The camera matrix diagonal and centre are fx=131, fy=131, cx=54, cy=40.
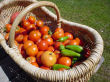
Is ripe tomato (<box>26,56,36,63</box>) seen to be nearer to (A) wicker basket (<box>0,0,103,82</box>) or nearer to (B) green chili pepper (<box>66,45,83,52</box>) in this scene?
(A) wicker basket (<box>0,0,103,82</box>)

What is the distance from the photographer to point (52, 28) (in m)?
1.69

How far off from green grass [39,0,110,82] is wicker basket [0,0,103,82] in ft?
2.57

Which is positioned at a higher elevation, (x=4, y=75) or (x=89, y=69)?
(x=89, y=69)

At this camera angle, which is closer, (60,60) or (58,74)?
(58,74)

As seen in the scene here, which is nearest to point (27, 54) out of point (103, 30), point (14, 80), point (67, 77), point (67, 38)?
point (14, 80)

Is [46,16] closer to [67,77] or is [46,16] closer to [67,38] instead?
[67,38]

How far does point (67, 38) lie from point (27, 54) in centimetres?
46

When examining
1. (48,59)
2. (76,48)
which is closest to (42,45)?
(48,59)

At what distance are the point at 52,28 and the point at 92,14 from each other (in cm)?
159

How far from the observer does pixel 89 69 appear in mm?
942

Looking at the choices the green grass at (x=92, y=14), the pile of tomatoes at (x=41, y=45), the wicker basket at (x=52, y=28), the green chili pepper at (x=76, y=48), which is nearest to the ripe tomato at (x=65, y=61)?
the pile of tomatoes at (x=41, y=45)

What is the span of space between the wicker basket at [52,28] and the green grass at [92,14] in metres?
0.78

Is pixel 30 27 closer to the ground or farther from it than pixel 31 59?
farther from it

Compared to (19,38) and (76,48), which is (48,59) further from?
(19,38)
